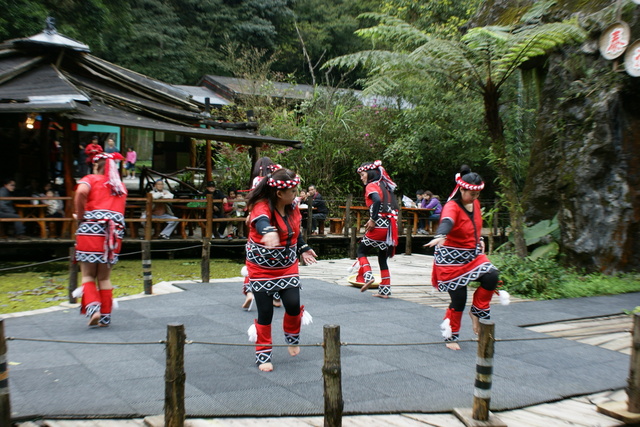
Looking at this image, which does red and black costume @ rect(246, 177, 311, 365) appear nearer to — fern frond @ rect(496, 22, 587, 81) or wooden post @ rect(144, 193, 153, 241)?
fern frond @ rect(496, 22, 587, 81)

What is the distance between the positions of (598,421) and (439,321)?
2.76 m

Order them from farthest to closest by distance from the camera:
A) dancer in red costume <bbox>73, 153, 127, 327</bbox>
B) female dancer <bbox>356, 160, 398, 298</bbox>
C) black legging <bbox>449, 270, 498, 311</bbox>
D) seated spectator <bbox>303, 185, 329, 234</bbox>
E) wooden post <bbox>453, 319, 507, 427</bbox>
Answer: seated spectator <bbox>303, 185, 329, 234</bbox> → female dancer <bbox>356, 160, 398, 298</bbox> → dancer in red costume <bbox>73, 153, 127, 327</bbox> → black legging <bbox>449, 270, 498, 311</bbox> → wooden post <bbox>453, 319, 507, 427</bbox>

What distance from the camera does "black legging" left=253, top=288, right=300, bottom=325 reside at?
5047 mm

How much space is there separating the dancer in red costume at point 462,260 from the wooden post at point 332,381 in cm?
216

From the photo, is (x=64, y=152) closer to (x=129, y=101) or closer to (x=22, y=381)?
(x=129, y=101)

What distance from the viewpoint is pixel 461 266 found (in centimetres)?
585

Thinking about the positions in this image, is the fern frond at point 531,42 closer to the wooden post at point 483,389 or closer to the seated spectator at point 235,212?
the wooden post at point 483,389

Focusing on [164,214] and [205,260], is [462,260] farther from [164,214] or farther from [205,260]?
[164,214]

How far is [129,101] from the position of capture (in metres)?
14.2

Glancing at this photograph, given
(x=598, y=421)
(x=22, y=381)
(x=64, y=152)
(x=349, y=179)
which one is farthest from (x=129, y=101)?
(x=598, y=421)

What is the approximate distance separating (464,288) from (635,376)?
1676 millimetres

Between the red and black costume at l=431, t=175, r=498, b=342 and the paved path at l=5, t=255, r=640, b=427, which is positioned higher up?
the red and black costume at l=431, t=175, r=498, b=342

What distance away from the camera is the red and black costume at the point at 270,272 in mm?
5043

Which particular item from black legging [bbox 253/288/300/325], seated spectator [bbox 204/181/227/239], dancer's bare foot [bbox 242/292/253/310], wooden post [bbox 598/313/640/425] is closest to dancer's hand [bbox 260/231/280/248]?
black legging [bbox 253/288/300/325]
